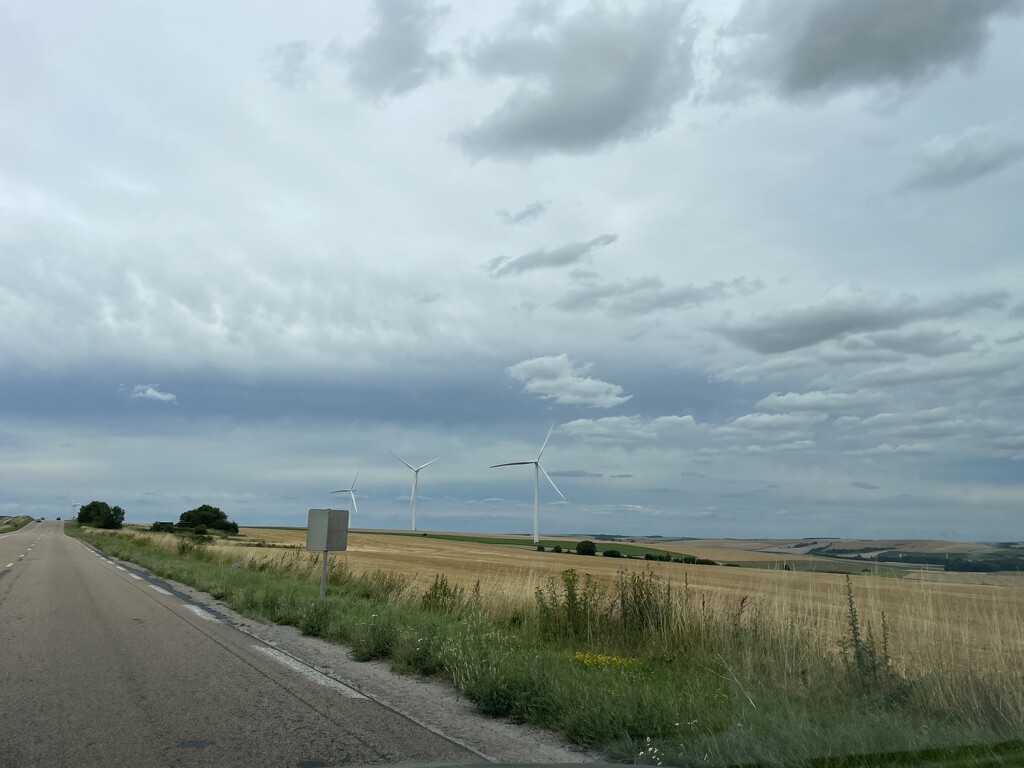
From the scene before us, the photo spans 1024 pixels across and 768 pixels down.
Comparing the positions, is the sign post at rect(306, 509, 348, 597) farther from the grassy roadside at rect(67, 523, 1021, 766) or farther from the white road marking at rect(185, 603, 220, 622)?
the white road marking at rect(185, 603, 220, 622)

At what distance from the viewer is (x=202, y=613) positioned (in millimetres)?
16219

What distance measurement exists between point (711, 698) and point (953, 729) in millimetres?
2080

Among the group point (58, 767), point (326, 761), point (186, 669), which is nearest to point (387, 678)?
point (186, 669)

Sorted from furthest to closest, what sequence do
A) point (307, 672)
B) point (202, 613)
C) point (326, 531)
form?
point (326, 531) < point (202, 613) < point (307, 672)

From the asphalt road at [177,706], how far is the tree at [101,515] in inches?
6101

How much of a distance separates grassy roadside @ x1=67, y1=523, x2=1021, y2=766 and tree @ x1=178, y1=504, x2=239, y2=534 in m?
119

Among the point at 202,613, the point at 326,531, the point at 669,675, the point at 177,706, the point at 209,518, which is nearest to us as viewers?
the point at 177,706

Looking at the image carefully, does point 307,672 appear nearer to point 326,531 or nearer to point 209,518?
point 326,531

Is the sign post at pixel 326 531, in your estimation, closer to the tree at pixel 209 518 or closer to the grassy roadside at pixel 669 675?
the grassy roadside at pixel 669 675

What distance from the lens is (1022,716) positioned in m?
7.02

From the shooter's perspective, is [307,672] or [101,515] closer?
[307,672]

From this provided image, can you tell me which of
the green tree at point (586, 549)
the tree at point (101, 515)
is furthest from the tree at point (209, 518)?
the green tree at point (586, 549)

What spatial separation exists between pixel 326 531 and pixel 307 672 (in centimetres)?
723

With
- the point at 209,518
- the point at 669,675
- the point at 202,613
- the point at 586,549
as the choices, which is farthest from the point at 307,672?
the point at 209,518
